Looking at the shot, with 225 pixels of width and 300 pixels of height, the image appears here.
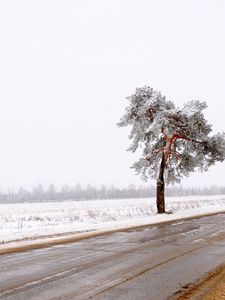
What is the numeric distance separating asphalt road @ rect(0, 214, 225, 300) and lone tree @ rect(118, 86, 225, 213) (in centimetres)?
1649

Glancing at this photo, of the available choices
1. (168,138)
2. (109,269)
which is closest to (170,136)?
(168,138)

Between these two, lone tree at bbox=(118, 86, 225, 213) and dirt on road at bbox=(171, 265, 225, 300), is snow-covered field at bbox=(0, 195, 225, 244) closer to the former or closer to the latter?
lone tree at bbox=(118, 86, 225, 213)

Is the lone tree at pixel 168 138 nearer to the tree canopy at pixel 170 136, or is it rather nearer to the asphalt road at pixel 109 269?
the tree canopy at pixel 170 136

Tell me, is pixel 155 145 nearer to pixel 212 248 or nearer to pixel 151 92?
pixel 151 92

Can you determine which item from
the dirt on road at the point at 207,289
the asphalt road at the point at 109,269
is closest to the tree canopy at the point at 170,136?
the asphalt road at the point at 109,269

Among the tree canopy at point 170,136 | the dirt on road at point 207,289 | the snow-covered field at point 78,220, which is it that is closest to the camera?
the dirt on road at point 207,289

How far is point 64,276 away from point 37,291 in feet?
4.12

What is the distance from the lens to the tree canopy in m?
29.7

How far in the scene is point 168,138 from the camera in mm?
30438


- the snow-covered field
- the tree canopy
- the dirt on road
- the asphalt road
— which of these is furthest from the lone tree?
the dirt on road

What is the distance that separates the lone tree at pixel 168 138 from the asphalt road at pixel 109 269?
16486 mm

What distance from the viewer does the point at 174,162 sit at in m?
32.0

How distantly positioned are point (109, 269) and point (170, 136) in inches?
881

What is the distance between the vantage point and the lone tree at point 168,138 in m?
29.7
